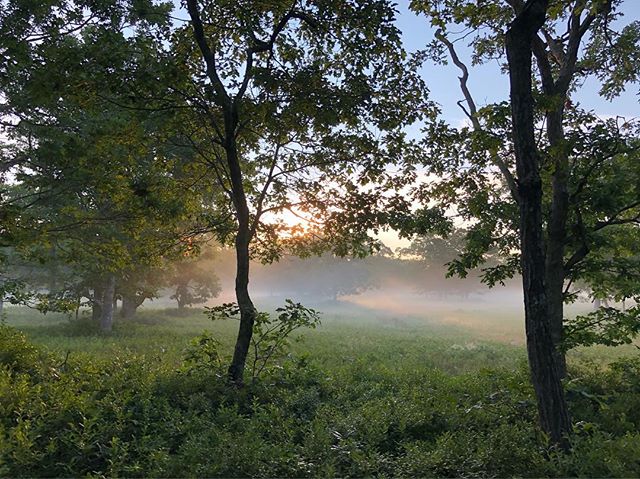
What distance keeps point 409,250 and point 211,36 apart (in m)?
65.5

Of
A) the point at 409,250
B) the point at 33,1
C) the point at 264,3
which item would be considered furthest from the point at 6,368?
the point at 409,250

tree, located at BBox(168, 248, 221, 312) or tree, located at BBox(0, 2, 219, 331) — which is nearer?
tree, located at BBox(0, 2, 219, 331)

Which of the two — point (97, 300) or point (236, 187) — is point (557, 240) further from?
point (97, 300)

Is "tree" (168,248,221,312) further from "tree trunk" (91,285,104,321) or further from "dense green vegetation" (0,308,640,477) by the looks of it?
"dense green vegetation" (0,308,640,477)

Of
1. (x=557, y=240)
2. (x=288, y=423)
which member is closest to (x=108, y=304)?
(x=288, y=423)

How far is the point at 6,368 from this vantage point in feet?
31.8

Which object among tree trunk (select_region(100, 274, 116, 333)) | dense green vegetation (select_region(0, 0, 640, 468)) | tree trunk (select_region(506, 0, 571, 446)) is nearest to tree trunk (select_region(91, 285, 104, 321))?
tree trunk (select_region(100, 274, 116, 333))

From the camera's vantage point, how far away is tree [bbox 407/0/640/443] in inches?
253

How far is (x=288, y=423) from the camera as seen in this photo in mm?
7180

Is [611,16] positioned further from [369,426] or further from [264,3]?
[369,426]

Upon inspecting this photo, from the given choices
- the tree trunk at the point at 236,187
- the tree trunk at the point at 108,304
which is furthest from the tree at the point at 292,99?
the tree trunk at the point at 108,304

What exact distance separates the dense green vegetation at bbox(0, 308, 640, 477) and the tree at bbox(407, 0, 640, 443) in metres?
1.03

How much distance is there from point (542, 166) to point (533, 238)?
8.54 ft

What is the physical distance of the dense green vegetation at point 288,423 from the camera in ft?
18.0
